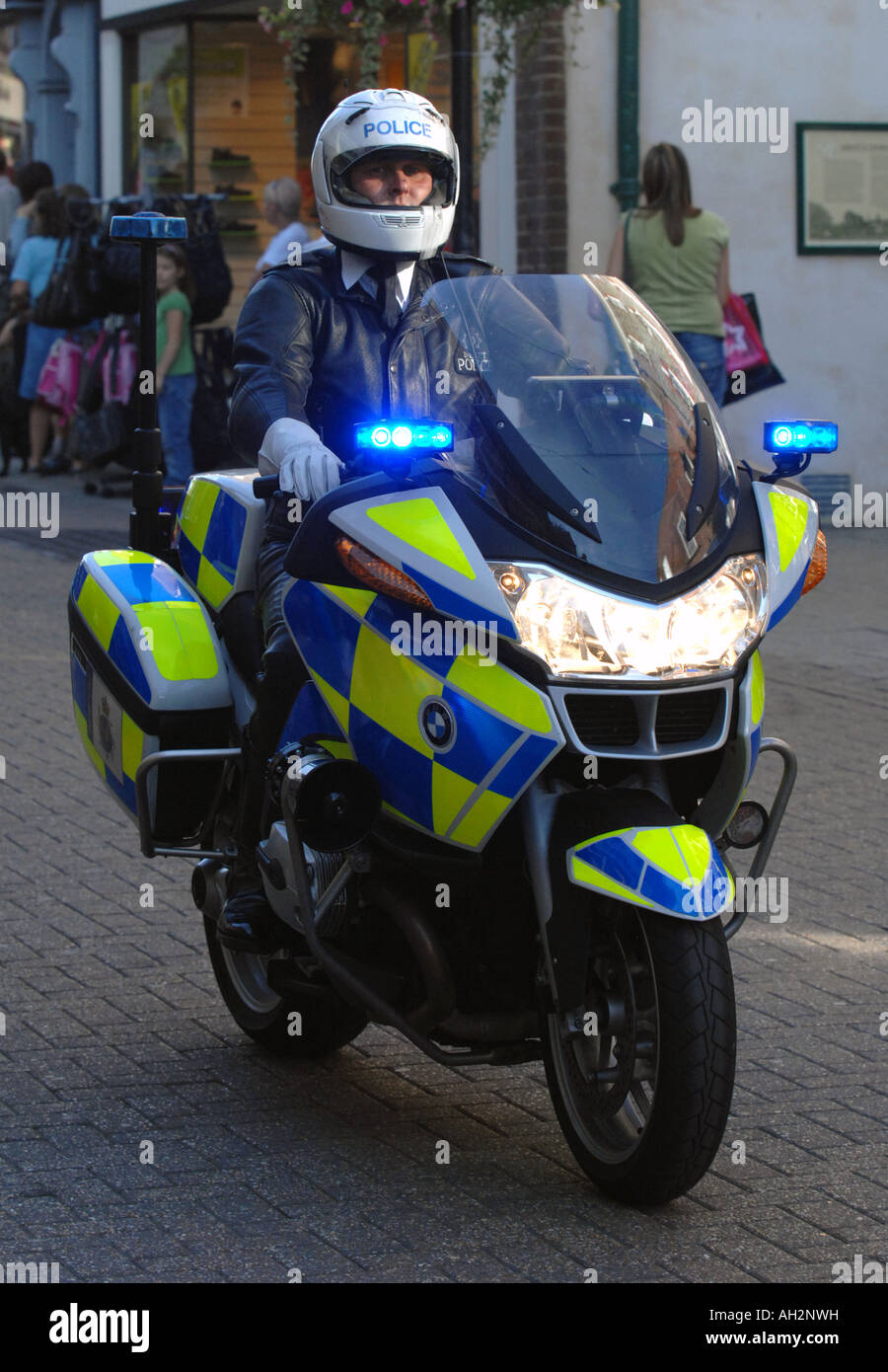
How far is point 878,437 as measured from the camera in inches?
608

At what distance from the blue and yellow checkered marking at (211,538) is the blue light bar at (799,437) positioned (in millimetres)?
1137

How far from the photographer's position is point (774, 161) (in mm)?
15172

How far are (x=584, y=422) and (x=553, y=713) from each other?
1.78 feet

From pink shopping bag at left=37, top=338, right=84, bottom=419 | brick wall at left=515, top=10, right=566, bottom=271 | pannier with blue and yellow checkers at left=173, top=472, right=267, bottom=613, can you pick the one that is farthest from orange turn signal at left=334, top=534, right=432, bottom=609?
pink shopping bag at left=37, top=338, right=84, bottom=419

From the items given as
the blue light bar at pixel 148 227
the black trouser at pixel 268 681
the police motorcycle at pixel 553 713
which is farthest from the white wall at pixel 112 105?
the police motorcycle at pixel 553 713

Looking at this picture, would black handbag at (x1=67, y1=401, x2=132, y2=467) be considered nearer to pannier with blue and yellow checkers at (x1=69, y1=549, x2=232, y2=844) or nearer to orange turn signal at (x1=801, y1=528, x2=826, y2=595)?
pannier with blue and yellow checkers at (x1=69, y1=549, x2=232, y2=844)

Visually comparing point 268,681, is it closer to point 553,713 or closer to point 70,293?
point 553,713

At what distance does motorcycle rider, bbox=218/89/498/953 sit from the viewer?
4.43m

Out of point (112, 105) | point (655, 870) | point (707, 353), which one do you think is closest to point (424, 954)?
point (655, 870)

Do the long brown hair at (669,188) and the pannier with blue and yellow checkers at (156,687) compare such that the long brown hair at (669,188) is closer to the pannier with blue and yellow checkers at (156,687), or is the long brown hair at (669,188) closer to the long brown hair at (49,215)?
the long brown hair at (49,215)

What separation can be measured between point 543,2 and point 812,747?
20.8 ft
